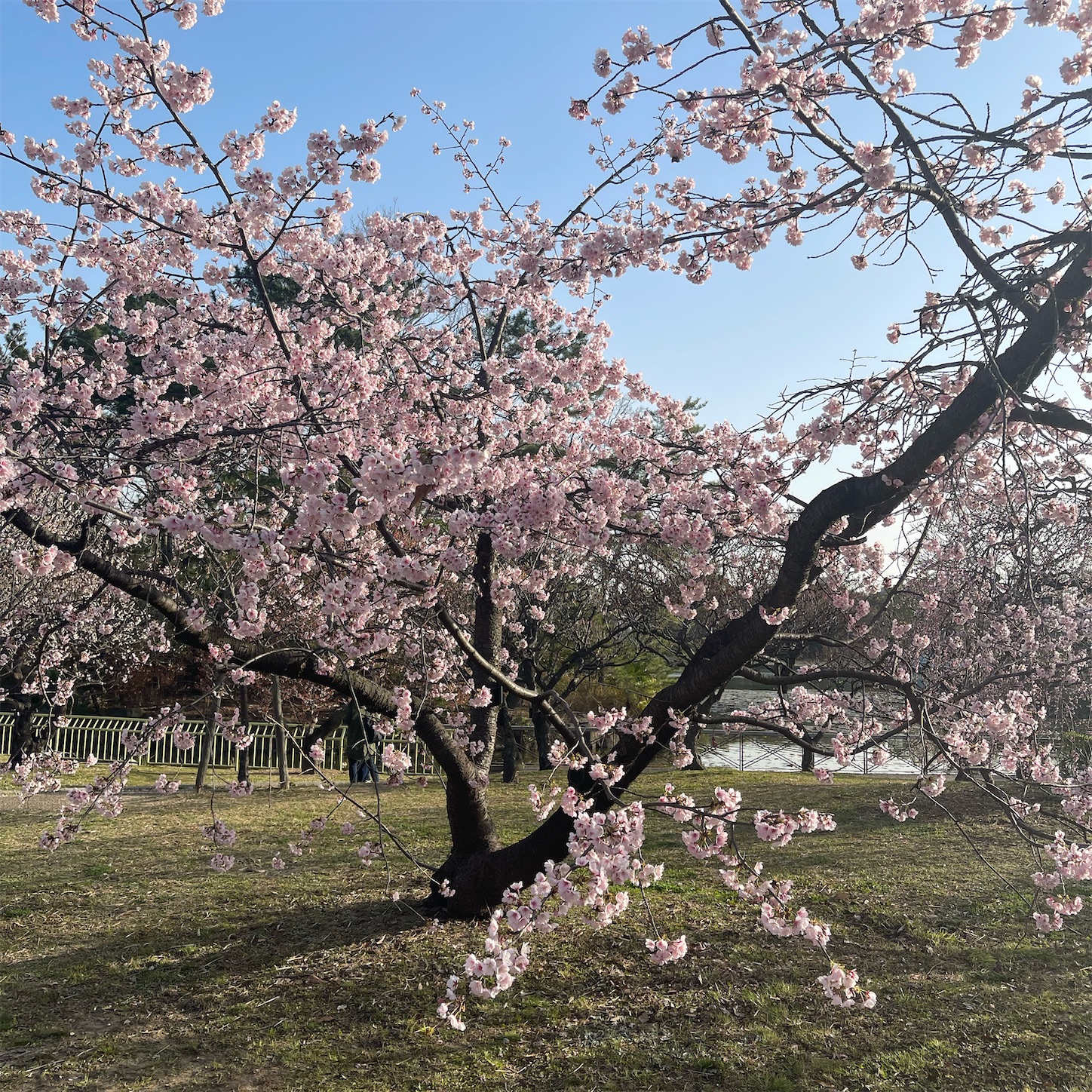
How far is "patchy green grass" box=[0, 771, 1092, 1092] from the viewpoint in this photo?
3506mm

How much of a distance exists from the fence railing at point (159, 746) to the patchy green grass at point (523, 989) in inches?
277

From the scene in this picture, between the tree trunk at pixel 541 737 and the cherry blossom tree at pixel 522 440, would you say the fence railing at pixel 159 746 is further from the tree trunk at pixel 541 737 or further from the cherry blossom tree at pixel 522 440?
the cherry blossom tree at pixel 522 440

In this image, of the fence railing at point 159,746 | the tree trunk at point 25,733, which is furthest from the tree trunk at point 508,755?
the tree trunk at point 25,733

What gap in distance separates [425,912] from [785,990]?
2323mm

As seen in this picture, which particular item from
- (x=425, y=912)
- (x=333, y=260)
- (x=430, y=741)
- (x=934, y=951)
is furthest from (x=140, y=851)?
(x=934, y=951)

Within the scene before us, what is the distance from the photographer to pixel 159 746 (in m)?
15.0

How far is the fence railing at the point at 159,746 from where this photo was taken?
13.6 metres

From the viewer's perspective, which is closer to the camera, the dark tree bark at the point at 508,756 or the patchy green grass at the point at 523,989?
the patchy green grass at the point at 523,989

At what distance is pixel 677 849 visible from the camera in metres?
7.37

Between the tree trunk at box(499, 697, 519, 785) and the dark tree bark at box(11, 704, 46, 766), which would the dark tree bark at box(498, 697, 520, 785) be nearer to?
the tree trunk at box(499, 697, 519, 785)

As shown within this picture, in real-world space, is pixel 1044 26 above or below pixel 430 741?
above

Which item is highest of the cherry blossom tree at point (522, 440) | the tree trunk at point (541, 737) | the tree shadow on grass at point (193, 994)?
the cherry blossom tree at point (522, 440)

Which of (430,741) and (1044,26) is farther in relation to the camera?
(430,741)

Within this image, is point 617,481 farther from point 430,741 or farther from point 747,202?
point 430,741
